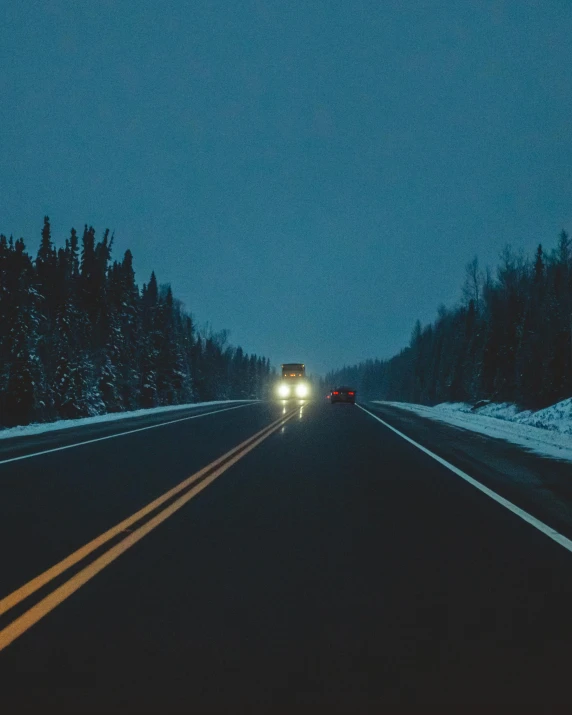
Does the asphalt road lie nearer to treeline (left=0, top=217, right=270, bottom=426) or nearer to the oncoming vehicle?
treeline (left=0, top=217, right=270, bottom=426)

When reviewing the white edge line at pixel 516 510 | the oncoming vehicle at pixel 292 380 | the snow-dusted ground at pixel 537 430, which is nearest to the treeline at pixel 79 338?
the oncoming vehicle at pixel 292 380

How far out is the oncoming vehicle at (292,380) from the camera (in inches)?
2940

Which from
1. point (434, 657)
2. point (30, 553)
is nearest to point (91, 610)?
point (30, 553)

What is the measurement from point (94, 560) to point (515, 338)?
6031 centimetres

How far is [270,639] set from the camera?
3803 mm

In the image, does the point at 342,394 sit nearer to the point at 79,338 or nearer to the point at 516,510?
the point at 79,338

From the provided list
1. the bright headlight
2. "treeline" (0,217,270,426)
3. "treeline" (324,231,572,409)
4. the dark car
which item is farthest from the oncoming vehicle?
the dark car

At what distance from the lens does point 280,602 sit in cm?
446

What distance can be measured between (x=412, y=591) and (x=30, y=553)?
3382 mm

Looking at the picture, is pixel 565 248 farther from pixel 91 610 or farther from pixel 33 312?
pixel 91 610

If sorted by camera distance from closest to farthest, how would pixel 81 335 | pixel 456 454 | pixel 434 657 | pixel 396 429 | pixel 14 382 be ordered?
pixel 434 657
pixel 456 454
pixel 396 429
pixel 14 382
pixel 81 335

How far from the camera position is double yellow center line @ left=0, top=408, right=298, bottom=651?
4.12 meters

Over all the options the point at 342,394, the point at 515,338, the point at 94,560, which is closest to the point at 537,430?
the point at 94,560

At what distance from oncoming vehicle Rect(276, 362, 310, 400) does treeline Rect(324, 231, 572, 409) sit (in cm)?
1995
